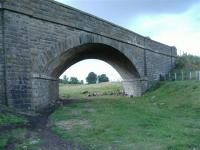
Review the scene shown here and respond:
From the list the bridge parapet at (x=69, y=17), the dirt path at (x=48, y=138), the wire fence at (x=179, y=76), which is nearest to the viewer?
the dirt path at (x=48, y=138)

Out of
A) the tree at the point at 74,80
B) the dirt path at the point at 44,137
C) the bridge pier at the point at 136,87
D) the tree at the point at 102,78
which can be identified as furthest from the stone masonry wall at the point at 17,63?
the tree at the point at 102,78

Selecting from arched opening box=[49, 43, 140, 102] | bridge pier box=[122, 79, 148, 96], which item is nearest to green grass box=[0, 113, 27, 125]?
arched opening box=[49, 43, 140, 102]

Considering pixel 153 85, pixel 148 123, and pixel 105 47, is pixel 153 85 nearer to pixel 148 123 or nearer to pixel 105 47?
pixel 105 47

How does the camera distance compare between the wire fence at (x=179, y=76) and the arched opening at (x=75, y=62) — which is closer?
the arched opening at (x=75, y=62)

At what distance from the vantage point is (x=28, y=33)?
1334cm

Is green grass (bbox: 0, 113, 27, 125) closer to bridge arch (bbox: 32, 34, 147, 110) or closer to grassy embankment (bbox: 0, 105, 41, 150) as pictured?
grassy embankment (bbox: 0, 105, 41, 150)

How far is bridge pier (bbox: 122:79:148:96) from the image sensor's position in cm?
2553

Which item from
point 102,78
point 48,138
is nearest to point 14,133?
point 48,138

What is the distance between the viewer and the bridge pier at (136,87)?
25531 mm

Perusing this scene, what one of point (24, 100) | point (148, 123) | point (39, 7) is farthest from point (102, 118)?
point (39, 7)

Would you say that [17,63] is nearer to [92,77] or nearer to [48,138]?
[48,138]

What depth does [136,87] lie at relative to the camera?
85.4 feet

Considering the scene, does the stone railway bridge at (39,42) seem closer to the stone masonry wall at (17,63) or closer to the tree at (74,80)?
the stone masonry wall at (17,63)

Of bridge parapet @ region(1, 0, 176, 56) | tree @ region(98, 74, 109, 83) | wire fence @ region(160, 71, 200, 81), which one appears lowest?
wire fence @ region(160, 71, 200, 81)
